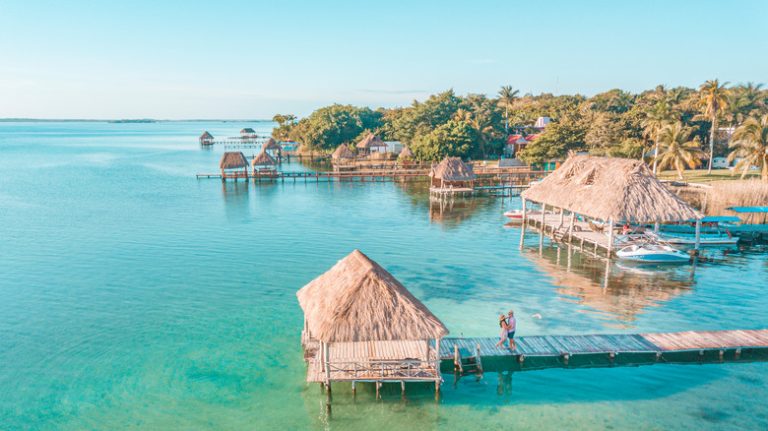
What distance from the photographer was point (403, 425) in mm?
13047

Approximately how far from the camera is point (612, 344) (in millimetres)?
16391

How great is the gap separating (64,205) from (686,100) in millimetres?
71912

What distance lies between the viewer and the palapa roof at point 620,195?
26.4 metres

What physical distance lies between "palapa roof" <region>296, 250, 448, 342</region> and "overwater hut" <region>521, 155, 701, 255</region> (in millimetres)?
16803

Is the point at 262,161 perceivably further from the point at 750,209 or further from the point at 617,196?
the point at 750,209

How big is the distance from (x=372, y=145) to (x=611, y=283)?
57.9 metres

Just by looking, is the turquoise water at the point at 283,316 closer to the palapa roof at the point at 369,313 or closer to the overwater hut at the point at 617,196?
the palapa roof at the point at 369,313

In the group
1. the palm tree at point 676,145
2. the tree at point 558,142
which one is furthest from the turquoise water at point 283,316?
the tree at point 558,142

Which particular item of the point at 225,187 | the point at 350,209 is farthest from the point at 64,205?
the point at 350,209

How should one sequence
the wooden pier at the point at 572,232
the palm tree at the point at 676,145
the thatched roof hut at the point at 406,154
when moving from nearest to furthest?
the wooden pier at the point at 572,232 < the palm tree at the point at 676,145 < the thatched roof hut at the point at 406,154

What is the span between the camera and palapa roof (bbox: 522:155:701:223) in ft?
86.7

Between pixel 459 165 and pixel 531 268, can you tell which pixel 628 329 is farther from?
pixel 459 165

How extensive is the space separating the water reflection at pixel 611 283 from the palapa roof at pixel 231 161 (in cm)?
4110

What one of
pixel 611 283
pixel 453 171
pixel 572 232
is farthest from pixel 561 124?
pixel 611 283
